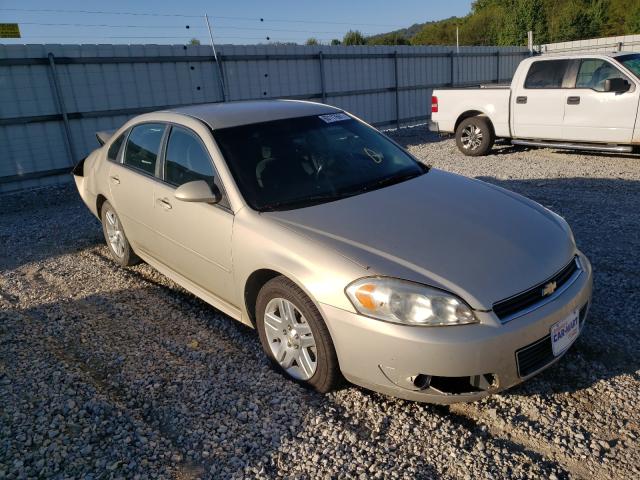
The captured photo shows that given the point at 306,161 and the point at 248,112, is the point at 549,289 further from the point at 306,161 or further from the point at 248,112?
the point at 248,112

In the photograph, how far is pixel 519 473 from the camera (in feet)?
7.81

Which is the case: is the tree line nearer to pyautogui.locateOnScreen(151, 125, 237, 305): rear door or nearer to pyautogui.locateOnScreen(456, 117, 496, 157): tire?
pyautogui.locateOnScreen(456, 117, 496, 157): tire

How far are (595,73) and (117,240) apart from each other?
8.01 metres

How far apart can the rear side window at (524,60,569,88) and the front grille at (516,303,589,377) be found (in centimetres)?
A: 772

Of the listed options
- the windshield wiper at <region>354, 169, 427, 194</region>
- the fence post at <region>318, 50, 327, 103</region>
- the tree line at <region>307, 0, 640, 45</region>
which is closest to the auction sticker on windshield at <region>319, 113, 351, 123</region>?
the windshield wiper at <region>354, 169, 427, 194</region>

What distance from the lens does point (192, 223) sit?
3.71 meters

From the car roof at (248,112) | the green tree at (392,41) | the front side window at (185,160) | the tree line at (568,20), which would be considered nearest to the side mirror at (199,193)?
the front side window at (185,160)

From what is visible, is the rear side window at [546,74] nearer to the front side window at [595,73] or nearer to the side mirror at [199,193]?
the front side window at [595,73]

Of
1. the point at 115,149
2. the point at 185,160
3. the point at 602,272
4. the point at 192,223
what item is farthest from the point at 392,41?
the point at 192,223

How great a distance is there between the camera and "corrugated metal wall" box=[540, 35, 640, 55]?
19.8m

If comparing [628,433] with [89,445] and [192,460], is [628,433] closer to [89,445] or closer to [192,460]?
[192,460]

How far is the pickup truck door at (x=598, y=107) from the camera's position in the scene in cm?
824

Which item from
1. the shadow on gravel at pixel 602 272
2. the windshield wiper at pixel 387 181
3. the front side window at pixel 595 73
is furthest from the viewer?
the front side window at pixel 595 73

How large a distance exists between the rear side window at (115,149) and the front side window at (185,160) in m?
1.12
